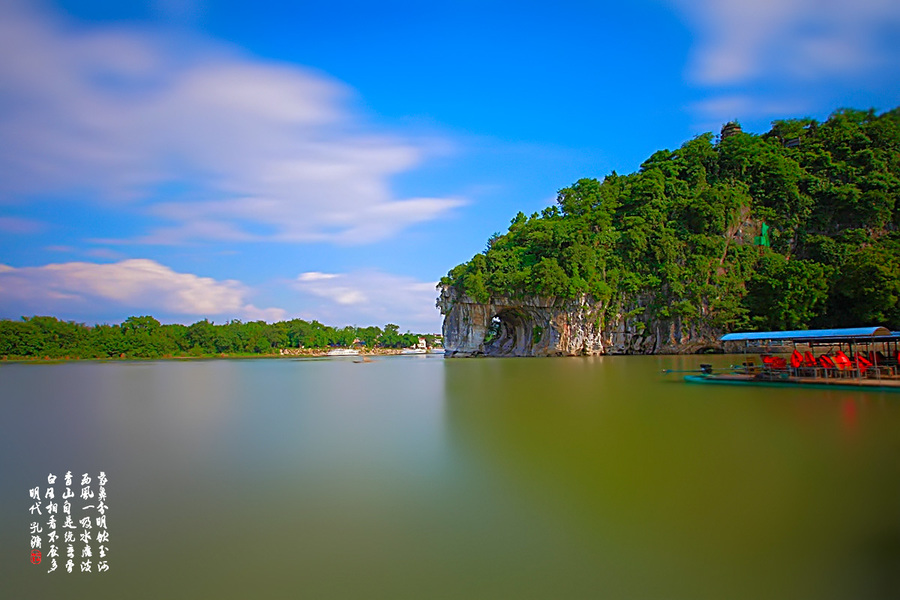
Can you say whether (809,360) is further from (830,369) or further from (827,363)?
(830,369)

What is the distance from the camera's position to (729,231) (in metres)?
48.2

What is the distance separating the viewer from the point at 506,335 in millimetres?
61000

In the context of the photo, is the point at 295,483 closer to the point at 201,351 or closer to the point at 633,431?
the point at 633,431

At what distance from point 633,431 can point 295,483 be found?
241 inches

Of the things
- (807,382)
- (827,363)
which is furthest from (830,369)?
(807,382)

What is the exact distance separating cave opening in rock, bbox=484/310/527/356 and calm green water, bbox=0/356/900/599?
138 ft

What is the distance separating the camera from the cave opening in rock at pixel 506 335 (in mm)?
55406

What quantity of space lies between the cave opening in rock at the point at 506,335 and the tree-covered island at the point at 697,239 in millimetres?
2767

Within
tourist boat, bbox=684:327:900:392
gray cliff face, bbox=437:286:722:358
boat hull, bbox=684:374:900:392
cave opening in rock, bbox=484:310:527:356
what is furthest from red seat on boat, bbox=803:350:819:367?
cave opening in rock, bbox=484:310:527:356

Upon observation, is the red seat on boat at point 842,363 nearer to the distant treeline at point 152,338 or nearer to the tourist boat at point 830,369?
the tourist boat at point 830,369

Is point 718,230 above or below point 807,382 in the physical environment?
above

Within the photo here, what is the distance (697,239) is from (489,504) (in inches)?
1829

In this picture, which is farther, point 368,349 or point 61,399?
point 368,349

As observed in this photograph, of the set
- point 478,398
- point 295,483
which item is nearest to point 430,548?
point 295,483
